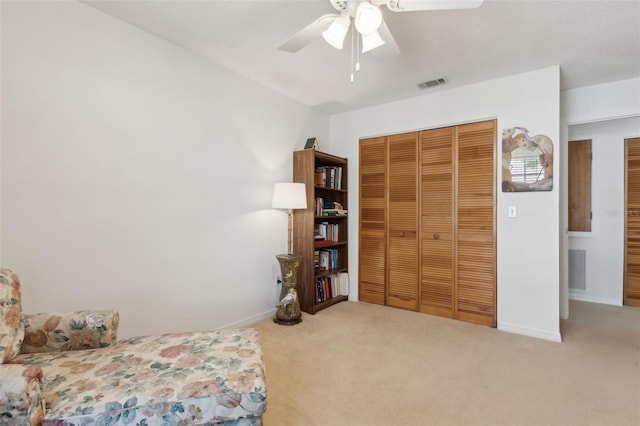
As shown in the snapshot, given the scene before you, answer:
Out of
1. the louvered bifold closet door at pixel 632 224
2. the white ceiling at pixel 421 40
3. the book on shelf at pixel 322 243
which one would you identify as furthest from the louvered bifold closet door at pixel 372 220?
the louvered bifold closet door at pixel 632 224

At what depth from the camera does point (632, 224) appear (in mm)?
3646

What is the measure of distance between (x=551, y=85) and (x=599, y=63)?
1.17ft

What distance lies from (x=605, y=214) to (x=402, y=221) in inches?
102

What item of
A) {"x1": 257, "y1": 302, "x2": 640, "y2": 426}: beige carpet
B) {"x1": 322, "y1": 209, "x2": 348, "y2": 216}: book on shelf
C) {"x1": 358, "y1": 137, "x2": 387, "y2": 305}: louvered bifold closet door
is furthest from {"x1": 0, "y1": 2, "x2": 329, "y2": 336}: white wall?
{"x1": 358, "y1": 137, "x2": 387, "y2": 305}: louvered bifold closet door

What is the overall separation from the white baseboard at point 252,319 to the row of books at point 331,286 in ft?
1.87

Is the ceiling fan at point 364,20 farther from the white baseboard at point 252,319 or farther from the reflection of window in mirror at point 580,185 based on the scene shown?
the reflection of window in mirror at point 580,185

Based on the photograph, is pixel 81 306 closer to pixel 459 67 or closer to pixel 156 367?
pixel 156 367

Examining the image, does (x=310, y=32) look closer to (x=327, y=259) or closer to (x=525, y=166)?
(x=525, y=166)

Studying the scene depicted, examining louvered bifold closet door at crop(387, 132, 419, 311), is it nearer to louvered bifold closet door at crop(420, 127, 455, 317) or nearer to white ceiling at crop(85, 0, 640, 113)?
louvered bifold closet door at crop(420, 127, 455, 317)

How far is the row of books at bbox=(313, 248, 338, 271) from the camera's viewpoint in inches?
141

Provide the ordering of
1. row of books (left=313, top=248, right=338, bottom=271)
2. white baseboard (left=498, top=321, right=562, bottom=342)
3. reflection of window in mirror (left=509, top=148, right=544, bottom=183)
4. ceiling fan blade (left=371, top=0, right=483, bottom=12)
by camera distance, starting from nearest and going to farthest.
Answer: ceiling fan blade (left=371, top=0, right=483, bottom=12) < white baseboard (left=498, top=321, right=562, bottom=342) < reflection of window in mirror (left=509, top=148, right=544, bottom=183) < row of books (left=313, top=248, right=338, bottom=271)

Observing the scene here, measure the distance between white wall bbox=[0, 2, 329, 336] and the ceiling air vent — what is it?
1604 millimetres

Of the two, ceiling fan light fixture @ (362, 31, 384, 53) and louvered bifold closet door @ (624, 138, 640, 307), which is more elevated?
ceiling fan light fixture @ (362, 31, 384, 53)

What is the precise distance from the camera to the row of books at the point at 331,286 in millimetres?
3541
